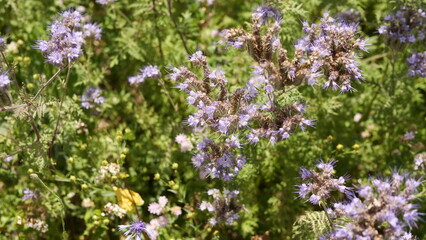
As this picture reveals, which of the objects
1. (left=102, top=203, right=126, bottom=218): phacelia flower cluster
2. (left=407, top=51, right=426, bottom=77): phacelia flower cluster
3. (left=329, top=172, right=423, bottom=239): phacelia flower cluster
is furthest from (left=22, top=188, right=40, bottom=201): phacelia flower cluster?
(left=407, top=51, right=426, bottom=77): phacelia flower cluster

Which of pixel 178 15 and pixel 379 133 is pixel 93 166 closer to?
pixel 178 15

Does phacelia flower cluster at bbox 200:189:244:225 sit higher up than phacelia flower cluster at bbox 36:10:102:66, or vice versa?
phacelia flower cluster at bbox 36:10:102:66

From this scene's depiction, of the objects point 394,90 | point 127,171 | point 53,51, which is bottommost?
point 127,171

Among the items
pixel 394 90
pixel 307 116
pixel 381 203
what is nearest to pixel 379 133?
pixel 394 90

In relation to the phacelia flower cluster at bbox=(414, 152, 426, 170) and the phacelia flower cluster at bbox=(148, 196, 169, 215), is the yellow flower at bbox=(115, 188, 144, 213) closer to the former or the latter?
the phacelia flower cluster at bbox=(148, 196, 169, 215)

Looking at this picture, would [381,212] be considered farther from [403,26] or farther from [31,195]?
[31,195]

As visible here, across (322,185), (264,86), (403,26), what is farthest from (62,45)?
(403,26)

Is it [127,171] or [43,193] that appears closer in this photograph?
[43,193]
